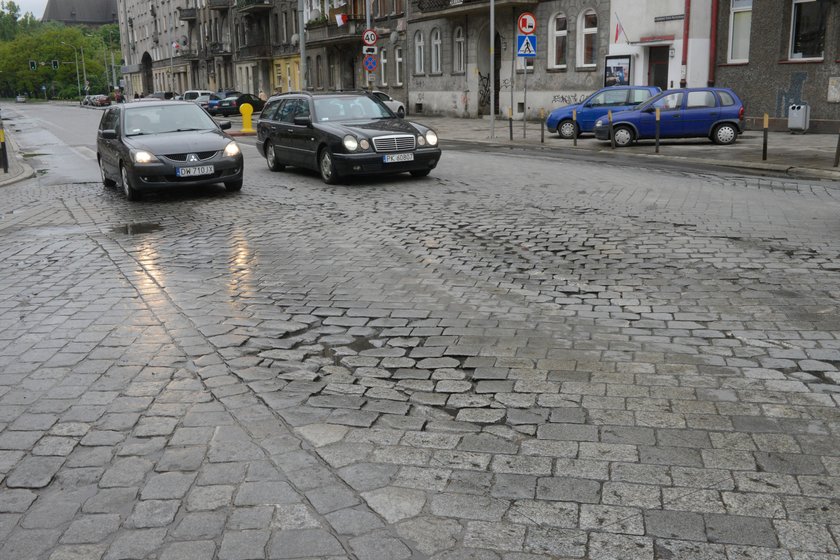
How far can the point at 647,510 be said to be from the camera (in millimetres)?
3328

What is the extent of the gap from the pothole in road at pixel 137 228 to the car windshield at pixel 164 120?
3.32 m

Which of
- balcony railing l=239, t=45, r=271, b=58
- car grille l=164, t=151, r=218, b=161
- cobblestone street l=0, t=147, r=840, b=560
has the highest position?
balcony railing l=239, t=45, r=271, b=58

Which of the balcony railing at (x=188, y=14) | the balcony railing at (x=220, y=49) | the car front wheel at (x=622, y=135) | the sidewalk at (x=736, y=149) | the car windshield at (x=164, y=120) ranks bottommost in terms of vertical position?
the sidewalk at (x=736, y=149)

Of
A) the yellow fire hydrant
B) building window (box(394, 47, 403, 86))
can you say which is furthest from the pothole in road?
building window (box(394, 47, 403, 86))

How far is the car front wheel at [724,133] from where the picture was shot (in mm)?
21688

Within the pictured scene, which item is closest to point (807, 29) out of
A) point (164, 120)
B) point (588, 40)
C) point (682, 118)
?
point (682, 118)

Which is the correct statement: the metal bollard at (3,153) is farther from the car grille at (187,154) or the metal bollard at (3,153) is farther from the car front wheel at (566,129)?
the car front wheel at (566,129)

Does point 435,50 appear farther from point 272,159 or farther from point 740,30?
point 272,159

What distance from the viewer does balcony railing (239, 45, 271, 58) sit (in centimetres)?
6496

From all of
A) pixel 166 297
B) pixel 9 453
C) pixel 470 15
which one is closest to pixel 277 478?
pixel 9 453

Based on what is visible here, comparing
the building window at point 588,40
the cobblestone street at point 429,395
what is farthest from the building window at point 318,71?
the cobblestone street at point 429,395

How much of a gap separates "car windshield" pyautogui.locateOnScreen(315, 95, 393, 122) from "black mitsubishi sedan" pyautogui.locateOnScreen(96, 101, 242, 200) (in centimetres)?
186

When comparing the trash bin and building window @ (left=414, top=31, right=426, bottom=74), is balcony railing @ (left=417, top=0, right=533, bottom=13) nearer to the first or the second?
building window @ (left=414, top=31, right=426, bottom=74)

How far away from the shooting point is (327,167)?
1492 cm
